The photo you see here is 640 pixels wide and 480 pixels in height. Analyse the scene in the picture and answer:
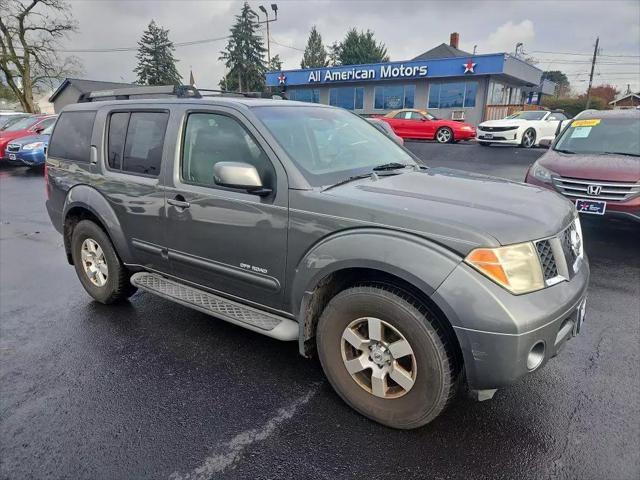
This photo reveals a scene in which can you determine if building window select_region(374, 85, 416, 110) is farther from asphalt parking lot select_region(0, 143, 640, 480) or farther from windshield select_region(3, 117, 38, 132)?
asphalt parking lot select_region(0, 143, 640, 480)

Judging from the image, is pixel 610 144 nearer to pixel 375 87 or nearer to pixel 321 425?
pixel 321 425

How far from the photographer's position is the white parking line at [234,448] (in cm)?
215

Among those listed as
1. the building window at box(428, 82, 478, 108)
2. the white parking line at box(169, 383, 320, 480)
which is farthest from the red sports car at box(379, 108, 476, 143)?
the white parking line at box(169, 383, 320, 480)

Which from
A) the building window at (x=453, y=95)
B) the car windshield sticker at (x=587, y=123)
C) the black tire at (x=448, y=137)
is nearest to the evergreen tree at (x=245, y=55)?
the building window at (x=453, y=95)

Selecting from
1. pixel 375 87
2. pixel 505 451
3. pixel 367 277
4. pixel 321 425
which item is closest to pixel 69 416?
pixel 321 425

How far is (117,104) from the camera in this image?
375cm

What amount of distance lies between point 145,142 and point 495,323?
2.92 meters

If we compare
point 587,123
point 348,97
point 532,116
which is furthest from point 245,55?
point 587,123

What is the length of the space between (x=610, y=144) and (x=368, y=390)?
606 cm

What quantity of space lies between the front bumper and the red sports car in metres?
17.3

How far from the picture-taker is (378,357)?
7.95 feet

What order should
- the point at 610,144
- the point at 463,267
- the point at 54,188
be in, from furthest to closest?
the point at 610,144, the point at 54,188, the point at 463,267

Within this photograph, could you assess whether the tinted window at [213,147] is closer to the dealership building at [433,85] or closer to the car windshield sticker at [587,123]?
the car windshield sticker at [587,123]

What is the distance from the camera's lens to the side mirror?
256 centimetres
